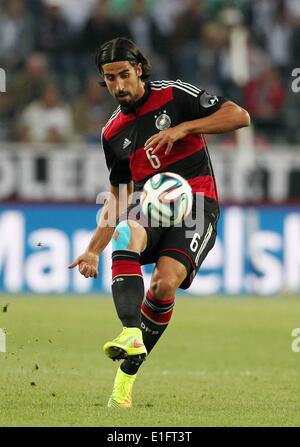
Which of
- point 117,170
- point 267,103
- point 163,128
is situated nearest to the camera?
point 163,128

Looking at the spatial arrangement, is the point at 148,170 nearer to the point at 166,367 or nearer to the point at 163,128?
the point at 163,128

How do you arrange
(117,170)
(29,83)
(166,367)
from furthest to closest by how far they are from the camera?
(29,83)
(166,367)
(117,170)

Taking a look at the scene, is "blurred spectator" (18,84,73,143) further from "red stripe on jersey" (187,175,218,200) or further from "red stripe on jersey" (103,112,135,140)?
"red stripe on jersey" (187,175,218,200)

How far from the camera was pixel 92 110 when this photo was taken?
18.3 meters

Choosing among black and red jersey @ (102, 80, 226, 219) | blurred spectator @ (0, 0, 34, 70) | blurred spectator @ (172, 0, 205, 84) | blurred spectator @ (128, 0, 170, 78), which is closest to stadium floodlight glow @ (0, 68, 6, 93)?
blurred spectator @ (0, 0, 34, 70)

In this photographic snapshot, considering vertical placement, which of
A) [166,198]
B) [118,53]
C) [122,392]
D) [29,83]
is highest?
[118,53]

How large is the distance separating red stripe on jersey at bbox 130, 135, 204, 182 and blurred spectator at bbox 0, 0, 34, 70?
11137 millimetres

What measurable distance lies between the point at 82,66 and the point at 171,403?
12005 mm

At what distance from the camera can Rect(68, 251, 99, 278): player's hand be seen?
290 inches

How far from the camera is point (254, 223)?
16.7 meters

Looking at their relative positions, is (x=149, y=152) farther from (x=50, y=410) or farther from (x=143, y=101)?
(x=50, y=410)

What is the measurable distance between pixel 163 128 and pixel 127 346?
1.64m

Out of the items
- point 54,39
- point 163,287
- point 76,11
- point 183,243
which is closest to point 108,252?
point 54,39

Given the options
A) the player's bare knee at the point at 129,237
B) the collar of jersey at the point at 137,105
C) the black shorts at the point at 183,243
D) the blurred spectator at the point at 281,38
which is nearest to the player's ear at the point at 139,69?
the collar of jersey at the point at 137,105
